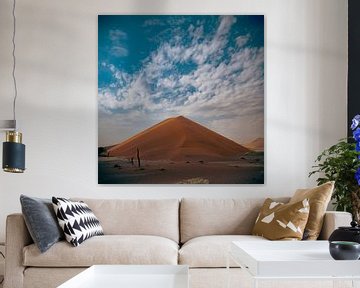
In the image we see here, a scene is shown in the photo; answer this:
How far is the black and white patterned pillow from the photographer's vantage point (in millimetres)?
3739

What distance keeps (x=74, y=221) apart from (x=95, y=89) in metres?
1.56

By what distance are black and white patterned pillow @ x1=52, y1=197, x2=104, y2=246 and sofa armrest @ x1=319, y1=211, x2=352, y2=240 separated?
1578 mm

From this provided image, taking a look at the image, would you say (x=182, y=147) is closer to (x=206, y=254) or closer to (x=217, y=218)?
(x=217, y=218)

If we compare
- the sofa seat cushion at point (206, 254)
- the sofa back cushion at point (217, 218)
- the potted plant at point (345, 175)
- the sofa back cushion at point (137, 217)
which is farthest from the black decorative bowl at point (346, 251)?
the sofa back cushion at point (137, 217)

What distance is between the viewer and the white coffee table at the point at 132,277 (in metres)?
2.59

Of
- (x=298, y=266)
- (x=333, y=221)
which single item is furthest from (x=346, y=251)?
(x=333, y=221)

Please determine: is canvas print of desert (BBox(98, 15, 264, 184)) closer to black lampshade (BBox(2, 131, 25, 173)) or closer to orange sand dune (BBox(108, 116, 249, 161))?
orange sand dune (BBox(108, 116, 249, 161))

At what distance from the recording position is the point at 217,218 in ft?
14.3

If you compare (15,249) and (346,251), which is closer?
(346,251)

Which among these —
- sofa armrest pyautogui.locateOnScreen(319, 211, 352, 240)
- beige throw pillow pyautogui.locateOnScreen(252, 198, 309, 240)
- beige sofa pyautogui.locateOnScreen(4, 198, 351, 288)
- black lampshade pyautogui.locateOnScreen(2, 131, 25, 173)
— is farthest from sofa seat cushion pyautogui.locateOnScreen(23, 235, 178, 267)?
sofa armrest pyautogui.locateOnScreen(319, 211, 352, 240)

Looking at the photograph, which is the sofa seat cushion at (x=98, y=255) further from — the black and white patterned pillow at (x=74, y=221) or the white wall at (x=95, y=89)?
the white wall at (x=95, y=89)

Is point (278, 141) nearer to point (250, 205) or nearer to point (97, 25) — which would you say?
point (250, 205)

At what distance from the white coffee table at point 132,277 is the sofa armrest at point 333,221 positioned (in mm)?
1328

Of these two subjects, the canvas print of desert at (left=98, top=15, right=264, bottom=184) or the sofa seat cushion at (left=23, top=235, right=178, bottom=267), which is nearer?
the sofa seat cushion at (left=23, top=235, right=178, bottom=267)
